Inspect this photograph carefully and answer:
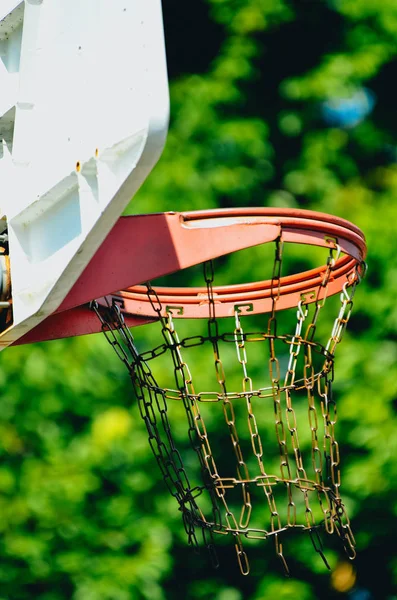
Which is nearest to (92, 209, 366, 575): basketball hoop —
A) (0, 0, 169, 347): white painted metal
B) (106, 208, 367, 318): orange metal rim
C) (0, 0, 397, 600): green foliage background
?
(106, 208, 367, 318): orange metal rim

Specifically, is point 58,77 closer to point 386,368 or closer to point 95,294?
point 95,294

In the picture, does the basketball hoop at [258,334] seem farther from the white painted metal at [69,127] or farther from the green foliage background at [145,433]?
the green foliage background at [145,433]

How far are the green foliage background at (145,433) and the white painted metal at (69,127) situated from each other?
7.83ft

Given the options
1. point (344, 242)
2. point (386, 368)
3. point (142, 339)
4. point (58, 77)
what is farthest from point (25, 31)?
point (386, 368)

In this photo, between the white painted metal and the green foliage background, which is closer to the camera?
the white painted metal

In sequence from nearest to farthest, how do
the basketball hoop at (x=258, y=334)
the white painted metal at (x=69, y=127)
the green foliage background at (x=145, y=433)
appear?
the white painted metal at (x=69, y=127) < the basketball hoop at (x=258, y=334) < the green foliage background at (x=145, y=433)

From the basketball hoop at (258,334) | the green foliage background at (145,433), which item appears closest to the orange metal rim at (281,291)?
the basketball hoop at (258,334)

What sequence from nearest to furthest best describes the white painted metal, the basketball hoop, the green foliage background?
1. the white painted metal
2. the basketball hoop
3. the green foliage background

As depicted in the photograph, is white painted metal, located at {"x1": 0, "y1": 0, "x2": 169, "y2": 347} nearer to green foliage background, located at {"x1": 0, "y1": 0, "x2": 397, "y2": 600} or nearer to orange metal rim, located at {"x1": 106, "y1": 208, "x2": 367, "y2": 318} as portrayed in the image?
orange metal rim, located at {"x1": 106, "y1": 208, "x2": 367, "y2": 318}

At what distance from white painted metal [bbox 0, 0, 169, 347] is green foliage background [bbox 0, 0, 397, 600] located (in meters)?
2.39

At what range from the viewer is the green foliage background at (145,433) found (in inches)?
188

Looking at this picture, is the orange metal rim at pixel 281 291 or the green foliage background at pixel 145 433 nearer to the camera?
the orange metal rim at pixel 281 291

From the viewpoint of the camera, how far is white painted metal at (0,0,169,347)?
6.64 ft

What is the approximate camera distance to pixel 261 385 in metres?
4.66
